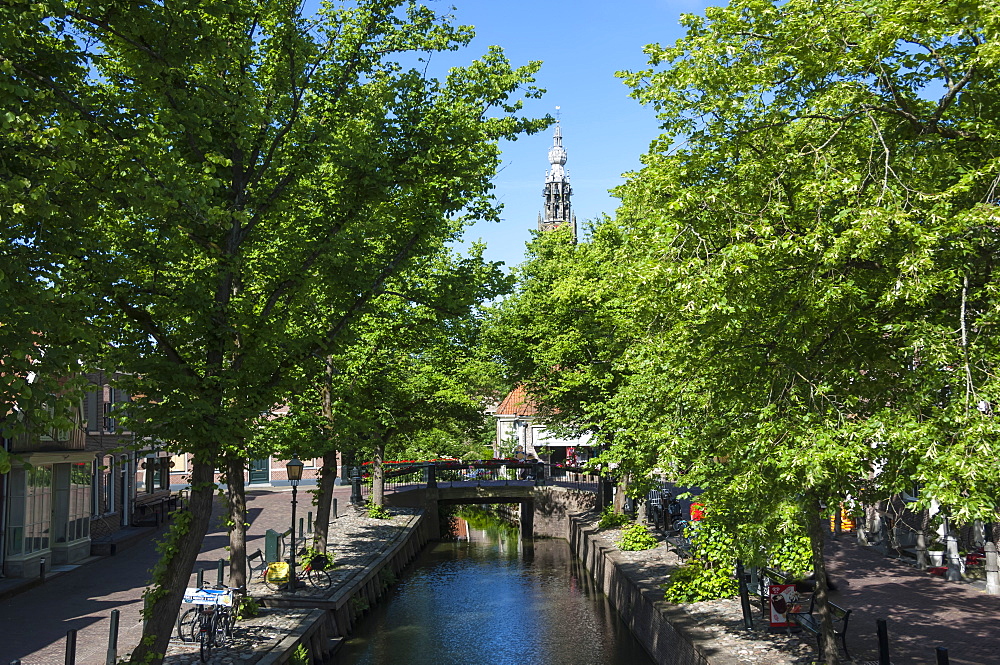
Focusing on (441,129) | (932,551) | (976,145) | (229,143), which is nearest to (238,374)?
(229,143)

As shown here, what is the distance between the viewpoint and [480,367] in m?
35.8

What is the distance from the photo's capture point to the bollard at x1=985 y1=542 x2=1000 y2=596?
61.2 ft

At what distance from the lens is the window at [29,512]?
2395 centimetres

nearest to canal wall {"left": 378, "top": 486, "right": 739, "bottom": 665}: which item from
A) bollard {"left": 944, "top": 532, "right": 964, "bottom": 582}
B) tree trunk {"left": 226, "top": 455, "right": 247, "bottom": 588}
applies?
tree trunk {"left": 226, "top": 455, "right": 247, "bottom": 588}

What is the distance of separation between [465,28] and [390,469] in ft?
108

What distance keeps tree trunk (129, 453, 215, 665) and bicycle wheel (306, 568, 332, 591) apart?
942 cm

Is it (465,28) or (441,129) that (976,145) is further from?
(465,28)

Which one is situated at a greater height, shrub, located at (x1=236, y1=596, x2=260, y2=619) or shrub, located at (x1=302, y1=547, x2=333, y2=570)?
shrub, located at (x1=302, y1=547, x2=333, y2=570)

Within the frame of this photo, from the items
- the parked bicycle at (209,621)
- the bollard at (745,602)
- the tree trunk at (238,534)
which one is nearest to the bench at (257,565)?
the tree trunk at (238,534)

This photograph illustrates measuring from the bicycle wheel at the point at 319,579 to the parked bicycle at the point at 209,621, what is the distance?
5.33 m

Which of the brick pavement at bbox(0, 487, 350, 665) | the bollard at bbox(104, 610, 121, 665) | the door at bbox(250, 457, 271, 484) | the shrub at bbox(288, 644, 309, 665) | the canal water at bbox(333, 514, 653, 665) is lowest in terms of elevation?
the canal water at bbox(333, 514, 653, 665)

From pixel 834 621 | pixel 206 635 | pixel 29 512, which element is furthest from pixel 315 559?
pixel 834 621

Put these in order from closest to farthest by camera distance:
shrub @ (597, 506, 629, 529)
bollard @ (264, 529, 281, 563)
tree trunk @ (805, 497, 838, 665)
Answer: tree trunk @ (805, 497, 838, 665) → bollard @ (264, 529, 281, 563) → shrub @ (597, 506, 629, 529)

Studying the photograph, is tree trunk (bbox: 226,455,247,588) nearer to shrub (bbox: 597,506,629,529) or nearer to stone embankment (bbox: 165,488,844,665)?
stone embankment (bbox: 165,488,844,665)
